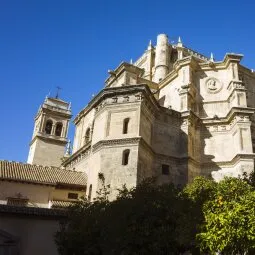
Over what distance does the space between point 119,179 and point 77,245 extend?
24.6ft

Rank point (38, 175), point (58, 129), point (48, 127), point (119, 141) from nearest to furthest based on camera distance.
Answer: point (119, 141), point (38, 175), point (48, 127), point (58, 129)

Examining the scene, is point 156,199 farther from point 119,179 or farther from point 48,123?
point 48,123

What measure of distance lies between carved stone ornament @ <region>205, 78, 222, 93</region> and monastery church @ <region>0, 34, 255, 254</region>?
0.26 ft

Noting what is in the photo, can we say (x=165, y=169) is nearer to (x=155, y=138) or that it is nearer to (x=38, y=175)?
(x=155, y=138)

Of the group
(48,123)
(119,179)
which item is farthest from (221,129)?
(48,123)

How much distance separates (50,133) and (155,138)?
2159 centimetres

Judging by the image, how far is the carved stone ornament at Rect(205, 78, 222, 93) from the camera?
91.9ft

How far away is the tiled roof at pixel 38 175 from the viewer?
22098 mm

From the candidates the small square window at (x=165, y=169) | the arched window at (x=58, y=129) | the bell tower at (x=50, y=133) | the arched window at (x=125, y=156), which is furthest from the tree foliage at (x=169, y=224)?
the arched window at (x=58, y=129)

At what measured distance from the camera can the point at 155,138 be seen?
76.4 feet

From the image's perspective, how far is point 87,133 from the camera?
3012 cm

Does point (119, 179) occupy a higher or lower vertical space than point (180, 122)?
lower

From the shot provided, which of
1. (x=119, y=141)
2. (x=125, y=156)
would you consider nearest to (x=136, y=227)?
(x=125, y=156)

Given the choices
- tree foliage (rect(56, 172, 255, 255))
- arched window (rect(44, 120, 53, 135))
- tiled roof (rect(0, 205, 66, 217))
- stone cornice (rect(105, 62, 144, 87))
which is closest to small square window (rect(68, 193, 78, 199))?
tiled roof (rect(0, 205, 66, 217))
